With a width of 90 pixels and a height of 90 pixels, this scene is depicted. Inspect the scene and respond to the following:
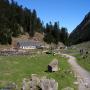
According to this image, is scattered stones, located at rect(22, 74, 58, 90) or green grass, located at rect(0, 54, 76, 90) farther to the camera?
green grass, located at rect(0, 54, 76, 90)

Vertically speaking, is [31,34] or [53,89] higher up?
[31,34]

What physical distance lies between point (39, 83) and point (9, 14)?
551ft

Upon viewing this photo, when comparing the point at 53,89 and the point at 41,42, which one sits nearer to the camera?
the point at 53,89

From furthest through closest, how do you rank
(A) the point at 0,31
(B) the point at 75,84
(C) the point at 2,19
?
(C) the point at 2,19 → (A) the point at 0,31 → (B) the point at 75,84

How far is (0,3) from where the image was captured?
196 m

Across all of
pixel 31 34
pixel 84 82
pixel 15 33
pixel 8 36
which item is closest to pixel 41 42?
pixel 31 34

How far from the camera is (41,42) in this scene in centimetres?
19350

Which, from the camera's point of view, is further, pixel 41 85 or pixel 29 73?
pixel 29 73

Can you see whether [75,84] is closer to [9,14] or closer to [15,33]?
[15,33]

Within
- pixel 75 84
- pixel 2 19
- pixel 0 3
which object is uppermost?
pixel 0 3

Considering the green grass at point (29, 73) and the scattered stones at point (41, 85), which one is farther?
the green grass at point (29, 73)

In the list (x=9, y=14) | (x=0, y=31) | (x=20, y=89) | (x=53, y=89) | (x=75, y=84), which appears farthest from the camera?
(x=9, y=14)

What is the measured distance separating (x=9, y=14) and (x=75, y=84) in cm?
16201

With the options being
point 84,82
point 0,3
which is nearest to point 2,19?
point 0,3
